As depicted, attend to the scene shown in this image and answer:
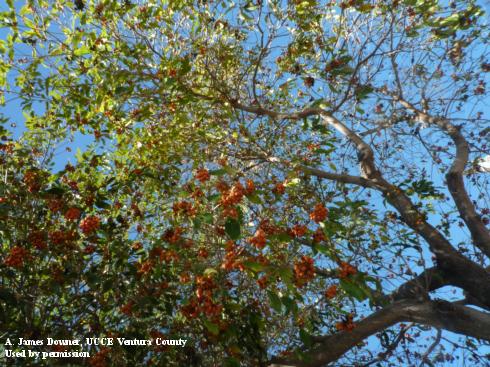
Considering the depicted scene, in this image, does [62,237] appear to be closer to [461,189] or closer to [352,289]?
[352,289]

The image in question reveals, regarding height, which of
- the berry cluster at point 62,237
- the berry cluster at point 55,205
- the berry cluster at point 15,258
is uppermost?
the berry cluster at point 55,205

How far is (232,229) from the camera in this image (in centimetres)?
223

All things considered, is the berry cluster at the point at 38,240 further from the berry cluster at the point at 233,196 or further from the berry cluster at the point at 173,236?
the berry cluster at the point at 233,196

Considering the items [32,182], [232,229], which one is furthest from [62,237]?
[232,229]

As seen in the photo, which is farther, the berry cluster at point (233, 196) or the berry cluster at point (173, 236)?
the berry cluster at point (173, 236)

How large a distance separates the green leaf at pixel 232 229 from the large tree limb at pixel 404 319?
115 cm

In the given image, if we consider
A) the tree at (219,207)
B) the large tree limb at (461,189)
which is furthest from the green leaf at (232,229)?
the large tree limb at (461,189)

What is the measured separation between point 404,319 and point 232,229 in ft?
5.67

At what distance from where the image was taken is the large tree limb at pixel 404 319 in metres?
2.74

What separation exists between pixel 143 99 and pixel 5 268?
2.23 metres

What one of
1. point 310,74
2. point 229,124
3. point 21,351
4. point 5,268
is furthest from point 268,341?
point 310,74

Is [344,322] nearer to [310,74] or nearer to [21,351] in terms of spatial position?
[21,351]

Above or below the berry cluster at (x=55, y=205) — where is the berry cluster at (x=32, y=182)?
above

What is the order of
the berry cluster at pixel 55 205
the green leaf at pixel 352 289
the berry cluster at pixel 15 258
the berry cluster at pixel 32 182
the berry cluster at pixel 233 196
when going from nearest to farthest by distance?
the green leaf at pixel 352 289, the berry cluster at pixel 233 196, the berry cluster at pixel 15 258, the berry cluster at pixel 55 205, the berry cluster at pixel 32 182
